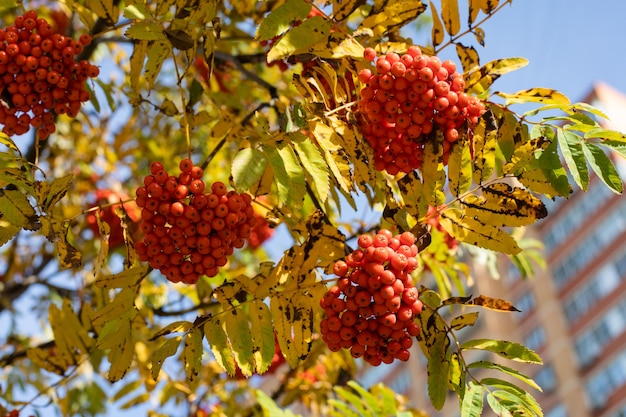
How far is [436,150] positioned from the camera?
8.37 feet

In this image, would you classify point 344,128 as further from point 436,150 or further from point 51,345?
point 51,345

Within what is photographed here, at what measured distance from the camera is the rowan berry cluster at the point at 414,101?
252 cm

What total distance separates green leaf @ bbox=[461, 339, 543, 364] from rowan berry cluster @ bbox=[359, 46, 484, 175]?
64cm

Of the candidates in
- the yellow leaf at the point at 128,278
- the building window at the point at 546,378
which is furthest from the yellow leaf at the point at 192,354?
the building window at the point at 546,378

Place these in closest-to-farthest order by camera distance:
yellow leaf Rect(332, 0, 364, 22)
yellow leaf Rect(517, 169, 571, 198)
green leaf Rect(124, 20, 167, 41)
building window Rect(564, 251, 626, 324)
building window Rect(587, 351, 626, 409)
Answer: yellow leaf Rect(517, 169, 571, 198), green leaf Rect(124, 20, 167, 41), yellow leaf Rect(332, 0, 364, 22), building window Rect(587, 351, 626, 409), building window Rect(564, 251, 626, 324)

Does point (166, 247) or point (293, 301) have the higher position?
point (166, 247)

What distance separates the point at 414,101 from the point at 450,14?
51 cm

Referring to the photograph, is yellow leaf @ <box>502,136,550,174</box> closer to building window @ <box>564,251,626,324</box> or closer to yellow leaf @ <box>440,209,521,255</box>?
yellow leaf @ <box>440,209,521,255</box>

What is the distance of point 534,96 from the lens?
2719 mm

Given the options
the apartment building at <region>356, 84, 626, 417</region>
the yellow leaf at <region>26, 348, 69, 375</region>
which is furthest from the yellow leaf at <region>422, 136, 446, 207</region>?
the apartment building at <region>356, 84, 626, 417</region>

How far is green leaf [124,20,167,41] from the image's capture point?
8.53 ft

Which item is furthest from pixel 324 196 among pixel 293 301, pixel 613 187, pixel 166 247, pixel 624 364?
pixel 624 364

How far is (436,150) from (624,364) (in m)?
32.0

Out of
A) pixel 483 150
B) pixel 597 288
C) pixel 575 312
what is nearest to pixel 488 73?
pixel 483 150
